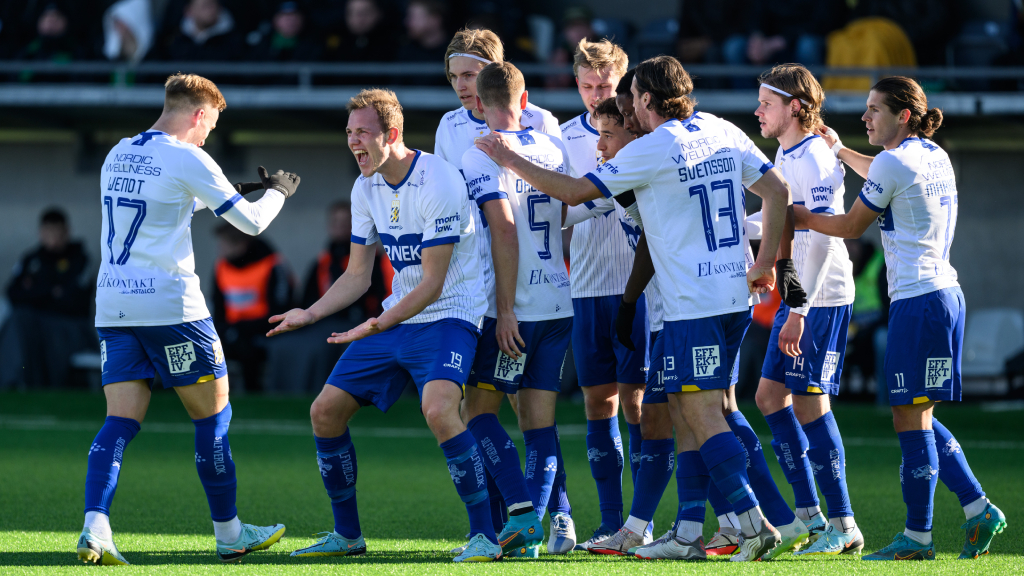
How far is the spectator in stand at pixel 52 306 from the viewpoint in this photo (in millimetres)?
13477

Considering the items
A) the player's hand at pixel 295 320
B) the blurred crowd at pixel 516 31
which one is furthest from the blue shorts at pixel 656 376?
the blurred crowd at pixel 516 31

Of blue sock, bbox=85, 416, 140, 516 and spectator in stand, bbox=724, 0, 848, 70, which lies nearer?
blue sock, bbox=85, 416, 140, 516

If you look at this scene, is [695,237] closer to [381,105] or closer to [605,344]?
[605,344]

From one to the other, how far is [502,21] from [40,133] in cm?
670

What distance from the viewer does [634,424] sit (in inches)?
217

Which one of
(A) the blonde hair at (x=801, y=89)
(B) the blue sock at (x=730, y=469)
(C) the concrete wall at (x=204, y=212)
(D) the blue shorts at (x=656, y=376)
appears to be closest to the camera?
(B) the blue sock at (x=730, y=469)

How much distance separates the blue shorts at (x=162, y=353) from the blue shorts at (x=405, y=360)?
21.8 inches

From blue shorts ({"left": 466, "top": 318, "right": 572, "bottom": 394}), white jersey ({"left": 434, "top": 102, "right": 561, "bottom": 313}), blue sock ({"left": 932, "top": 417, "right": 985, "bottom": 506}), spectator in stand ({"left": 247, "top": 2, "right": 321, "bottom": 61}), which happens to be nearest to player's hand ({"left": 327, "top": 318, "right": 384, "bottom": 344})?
blue shorts ({"left": 466, "top": 318, "right": 572, "bottom": 394})

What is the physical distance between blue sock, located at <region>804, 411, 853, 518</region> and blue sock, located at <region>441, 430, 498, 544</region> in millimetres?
1584

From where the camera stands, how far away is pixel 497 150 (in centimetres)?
488

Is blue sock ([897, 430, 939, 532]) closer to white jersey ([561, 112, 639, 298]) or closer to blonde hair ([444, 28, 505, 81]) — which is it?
white jersey ([561, 112, 639, 298])

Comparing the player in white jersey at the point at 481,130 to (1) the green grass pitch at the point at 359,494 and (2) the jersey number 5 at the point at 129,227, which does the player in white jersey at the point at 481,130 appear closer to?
(1) the green grass pitch at the point at 359,494

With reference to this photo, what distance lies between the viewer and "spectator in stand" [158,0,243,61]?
47.1 ft

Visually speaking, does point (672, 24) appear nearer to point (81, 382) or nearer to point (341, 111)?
point (341, 111)
